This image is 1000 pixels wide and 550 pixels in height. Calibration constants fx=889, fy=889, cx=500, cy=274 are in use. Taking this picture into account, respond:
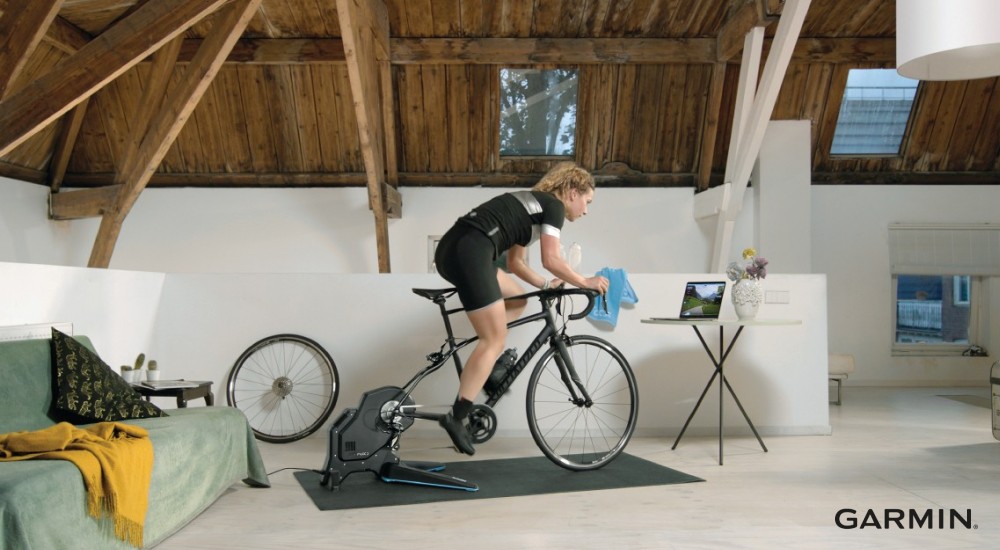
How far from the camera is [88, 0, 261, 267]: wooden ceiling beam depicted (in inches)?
243

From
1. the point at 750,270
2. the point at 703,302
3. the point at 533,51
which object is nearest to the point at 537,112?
the point at 533,51

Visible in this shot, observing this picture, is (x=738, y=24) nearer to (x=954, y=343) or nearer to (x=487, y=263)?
(x=954, y=343)

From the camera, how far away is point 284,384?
523 centimetres

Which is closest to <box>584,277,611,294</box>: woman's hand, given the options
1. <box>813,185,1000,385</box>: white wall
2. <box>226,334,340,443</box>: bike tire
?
<box>226,334,340,443</box>: bike tire

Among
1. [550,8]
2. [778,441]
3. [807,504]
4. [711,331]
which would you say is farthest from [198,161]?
[807,504]

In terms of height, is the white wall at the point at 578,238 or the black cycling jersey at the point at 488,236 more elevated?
the white wall at the point at 578,238

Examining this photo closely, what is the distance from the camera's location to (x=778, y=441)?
513cm

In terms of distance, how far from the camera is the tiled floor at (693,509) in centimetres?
301

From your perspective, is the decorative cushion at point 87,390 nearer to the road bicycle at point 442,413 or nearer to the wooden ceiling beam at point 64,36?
the road bicycle at point 442,413

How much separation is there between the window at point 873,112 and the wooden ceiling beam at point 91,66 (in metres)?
6.47

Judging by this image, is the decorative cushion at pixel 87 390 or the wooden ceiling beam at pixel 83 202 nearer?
the decorative cushion at pixel 87 390

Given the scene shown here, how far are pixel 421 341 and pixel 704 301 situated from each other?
1.68m

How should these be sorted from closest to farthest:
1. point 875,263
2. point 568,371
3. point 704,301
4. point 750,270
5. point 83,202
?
point 568,371 < point 704,301 < point 750,270 < point 83,202 < point 875,263

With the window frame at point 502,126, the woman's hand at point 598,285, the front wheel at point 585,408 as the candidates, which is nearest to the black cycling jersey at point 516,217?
the woman's hand at point 598,285
